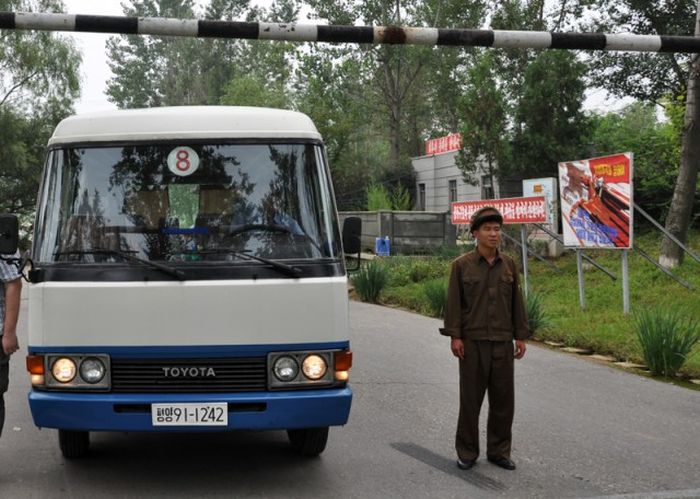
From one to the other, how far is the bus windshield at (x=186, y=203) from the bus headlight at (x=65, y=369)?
0.61 meters

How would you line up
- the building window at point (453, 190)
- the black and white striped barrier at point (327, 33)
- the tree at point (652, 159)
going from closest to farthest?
the black and white striped barrier at point (327, 33), the tree at point (652, 159), the building window at point (453, 190)

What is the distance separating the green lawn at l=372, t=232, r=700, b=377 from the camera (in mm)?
13125

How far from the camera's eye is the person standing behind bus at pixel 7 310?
19.3 feet

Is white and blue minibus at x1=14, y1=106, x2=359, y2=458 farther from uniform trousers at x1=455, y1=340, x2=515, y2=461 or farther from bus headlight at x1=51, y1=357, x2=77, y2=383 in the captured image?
uniform trousers at x1=455, y1=340, x2=515, y2=461

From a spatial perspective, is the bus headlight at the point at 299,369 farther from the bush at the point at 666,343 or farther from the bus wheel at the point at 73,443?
the bush at the point at 666,343

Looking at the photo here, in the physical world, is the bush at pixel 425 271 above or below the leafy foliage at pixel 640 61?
below

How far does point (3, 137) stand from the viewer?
45.7 metres

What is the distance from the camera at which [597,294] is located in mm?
18141

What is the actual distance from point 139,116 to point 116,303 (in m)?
1.28

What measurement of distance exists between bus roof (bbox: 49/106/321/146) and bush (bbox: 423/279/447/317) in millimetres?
11644

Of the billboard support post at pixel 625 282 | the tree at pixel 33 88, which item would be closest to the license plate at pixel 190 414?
the billboard support post at pixel 625 282

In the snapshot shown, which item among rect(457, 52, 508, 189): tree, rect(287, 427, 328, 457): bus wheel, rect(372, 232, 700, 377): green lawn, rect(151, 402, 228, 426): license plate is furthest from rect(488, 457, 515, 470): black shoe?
rect(457, 52, 508, 189): tree

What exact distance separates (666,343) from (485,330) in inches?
209

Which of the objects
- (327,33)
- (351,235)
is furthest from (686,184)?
(351,235)
